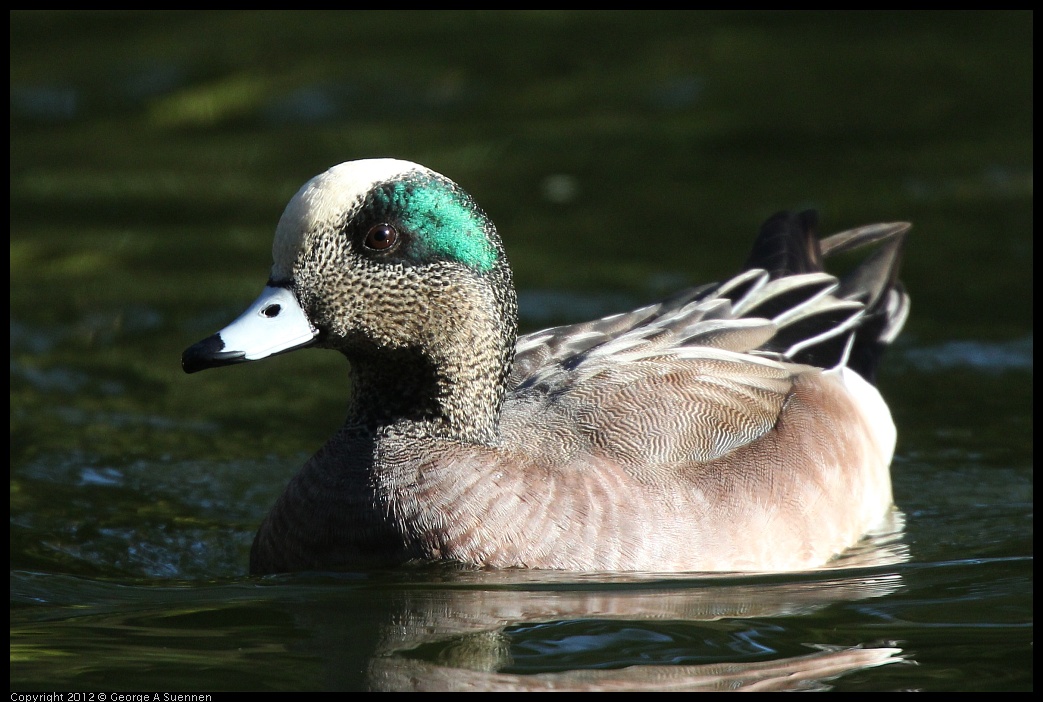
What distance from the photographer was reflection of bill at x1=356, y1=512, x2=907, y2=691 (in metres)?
3.70

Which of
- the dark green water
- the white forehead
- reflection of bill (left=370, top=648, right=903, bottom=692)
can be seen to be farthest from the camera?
the white forehead

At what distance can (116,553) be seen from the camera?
5.16 metres

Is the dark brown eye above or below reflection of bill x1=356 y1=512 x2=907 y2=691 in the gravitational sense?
above

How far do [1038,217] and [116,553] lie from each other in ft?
18.1

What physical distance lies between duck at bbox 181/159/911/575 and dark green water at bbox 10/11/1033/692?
145 millimetres

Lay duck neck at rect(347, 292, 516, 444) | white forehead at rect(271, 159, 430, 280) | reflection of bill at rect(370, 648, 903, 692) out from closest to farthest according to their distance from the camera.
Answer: reflection of bill at rect(370, 648, 903, 692), white forehead at rect(271, 159, 430, 280), duck neck at rect(347, 292, 516, 444)

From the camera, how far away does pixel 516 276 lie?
789 centimetres

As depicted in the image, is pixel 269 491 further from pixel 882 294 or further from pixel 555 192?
pixel 555 192

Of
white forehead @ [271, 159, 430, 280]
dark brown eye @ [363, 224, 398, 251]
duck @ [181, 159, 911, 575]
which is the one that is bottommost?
duck @ [181, 159, 911, 575]

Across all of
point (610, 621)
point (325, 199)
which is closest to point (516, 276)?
point (325, 199)

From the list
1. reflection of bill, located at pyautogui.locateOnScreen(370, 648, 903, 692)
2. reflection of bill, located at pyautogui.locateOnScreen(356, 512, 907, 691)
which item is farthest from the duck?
reflection of bill, located at pyautogui.locateOnScreen(370, 648, 903, 692)

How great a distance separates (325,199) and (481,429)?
849mm

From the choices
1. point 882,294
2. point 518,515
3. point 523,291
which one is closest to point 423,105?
point 523,291

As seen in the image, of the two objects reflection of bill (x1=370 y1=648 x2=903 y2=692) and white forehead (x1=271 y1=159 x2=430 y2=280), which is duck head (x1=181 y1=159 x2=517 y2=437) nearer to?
white forehead (x1=271 y1=159 x2=430 y2=280)
